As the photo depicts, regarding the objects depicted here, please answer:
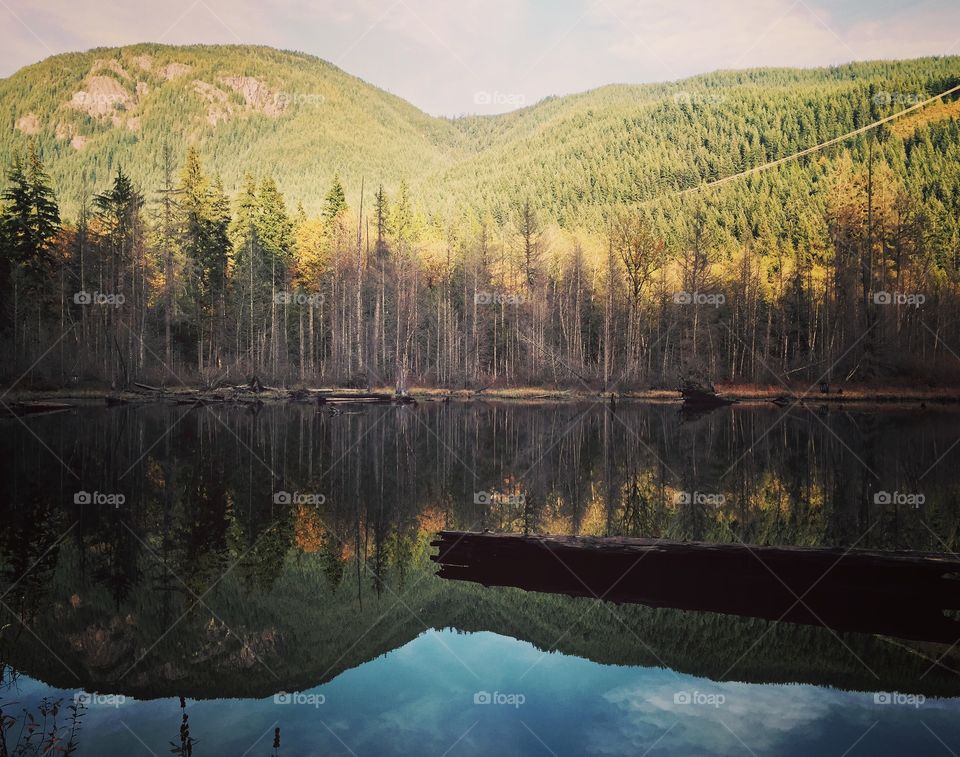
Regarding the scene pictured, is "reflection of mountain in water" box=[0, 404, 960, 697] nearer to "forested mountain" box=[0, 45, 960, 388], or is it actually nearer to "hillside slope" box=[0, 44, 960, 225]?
"forested mountain" box=[0, 45, 960, 388]

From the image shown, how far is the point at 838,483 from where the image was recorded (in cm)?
1809

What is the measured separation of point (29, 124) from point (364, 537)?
218586 millimetres

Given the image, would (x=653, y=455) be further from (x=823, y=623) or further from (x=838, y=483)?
(x=823, y=623)

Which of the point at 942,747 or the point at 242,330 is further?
the point at 242,330

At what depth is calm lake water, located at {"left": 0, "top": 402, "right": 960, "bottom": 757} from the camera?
659 cm

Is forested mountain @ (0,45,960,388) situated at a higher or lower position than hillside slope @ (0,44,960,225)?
lower

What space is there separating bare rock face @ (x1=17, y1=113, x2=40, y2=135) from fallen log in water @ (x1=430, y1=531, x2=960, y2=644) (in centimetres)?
21496

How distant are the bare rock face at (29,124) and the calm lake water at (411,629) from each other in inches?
8031

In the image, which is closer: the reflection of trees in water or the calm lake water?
the calm lake water

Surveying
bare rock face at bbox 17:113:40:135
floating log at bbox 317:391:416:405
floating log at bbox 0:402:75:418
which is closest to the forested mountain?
floating log at bbox 317:391:416:405

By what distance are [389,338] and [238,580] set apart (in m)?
50.8

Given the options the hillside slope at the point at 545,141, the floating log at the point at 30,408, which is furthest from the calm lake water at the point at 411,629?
the hillside slope at the point at 545,141

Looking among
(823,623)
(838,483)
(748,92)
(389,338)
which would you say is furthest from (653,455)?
(748,92)

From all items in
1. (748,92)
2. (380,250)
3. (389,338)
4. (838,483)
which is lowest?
(838,483)
